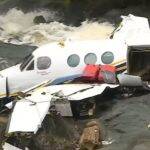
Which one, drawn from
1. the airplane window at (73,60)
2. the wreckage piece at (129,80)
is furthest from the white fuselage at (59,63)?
the wreckage piece at (129,80)

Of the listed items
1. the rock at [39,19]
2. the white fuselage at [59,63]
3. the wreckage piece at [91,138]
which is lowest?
the wreckage piece at [91,138]

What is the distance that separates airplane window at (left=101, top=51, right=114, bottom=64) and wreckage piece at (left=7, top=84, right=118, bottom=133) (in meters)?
1.45

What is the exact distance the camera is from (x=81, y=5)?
41156 mm

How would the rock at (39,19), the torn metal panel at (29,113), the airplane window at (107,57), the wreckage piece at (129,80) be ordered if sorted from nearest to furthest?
the torn metal panel at (29,113) → the wreckage piece at (129,80) → the airplane window at (107,57) → the rock at (39,19)

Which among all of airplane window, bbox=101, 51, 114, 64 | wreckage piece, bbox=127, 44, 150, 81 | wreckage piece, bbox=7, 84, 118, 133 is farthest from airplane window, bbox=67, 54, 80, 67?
wreckage piece, bbox=127, 44, 150, 81

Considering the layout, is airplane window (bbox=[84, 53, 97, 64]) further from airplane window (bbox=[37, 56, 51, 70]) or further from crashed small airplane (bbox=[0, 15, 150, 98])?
airplane window (bbox=[37, 56, 51, 70])

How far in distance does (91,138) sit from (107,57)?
5.54m

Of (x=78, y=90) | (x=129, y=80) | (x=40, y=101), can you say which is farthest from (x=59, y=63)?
(x=40, y=101)

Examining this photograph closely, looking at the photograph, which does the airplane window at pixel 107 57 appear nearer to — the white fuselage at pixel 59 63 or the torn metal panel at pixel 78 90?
the white fuselage at pixel 59 63

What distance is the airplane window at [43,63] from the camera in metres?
24.0

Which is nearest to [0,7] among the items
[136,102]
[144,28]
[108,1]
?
[108,1]


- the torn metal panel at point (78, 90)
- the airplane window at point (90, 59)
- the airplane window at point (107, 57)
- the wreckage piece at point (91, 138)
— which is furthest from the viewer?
the airplane window at point (90, 59)

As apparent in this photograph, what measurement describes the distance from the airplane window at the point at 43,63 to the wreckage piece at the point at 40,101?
140 cm

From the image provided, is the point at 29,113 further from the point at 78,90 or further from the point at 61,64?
the point at 61,64
